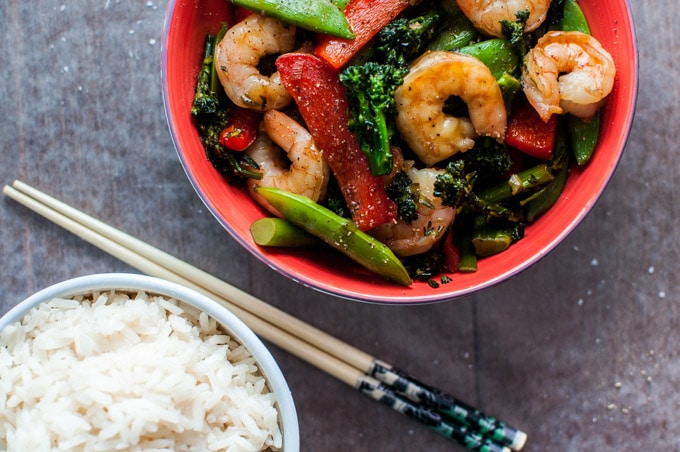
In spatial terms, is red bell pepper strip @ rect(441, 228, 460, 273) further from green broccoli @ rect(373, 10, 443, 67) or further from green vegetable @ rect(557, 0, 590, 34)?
green vegetable @ rect(557, 0, 590, 34)

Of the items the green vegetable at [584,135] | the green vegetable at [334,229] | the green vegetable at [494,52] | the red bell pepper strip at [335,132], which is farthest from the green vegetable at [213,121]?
the green vegetable at [584,135]

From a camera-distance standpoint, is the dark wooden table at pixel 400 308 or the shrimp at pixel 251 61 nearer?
the shrimp at pixel 251 61

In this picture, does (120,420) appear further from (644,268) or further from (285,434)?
(644,268)

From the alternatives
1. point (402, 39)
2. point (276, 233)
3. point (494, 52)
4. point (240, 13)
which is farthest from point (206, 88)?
point (494, 52)

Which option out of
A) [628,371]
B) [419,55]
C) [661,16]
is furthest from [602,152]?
[628,371]

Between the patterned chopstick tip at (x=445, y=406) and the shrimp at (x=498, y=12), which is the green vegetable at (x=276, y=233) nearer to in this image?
the patterned chopstick tip at (x=445, y=406)

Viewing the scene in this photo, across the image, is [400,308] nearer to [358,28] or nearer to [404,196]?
[404,196]
